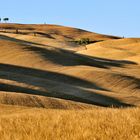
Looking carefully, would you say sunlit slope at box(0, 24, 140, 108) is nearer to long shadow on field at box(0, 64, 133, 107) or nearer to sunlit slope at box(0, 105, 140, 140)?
long shadow on field at box(0, 64, 133, 107)

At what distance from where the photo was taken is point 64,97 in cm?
4541

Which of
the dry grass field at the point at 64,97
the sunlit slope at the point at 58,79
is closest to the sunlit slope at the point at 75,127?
the dry grass field at the point at 64,97

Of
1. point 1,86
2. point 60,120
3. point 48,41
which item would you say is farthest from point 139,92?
point 48,41

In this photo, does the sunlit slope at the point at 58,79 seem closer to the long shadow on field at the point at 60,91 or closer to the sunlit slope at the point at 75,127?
the long shadow on field at the point at 60,91

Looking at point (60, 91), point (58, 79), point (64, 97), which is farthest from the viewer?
point (58, 79)

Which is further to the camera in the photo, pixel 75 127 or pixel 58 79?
pixel 58 79

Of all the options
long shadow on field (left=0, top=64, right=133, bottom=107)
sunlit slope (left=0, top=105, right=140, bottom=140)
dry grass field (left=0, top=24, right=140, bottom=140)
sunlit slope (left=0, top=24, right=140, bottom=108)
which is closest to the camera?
sunlit slope (left=0, top=105, right=140, bottom=140)

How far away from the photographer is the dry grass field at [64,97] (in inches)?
343

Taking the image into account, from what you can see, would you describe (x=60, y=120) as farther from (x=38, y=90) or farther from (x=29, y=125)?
(x=38, y=90)

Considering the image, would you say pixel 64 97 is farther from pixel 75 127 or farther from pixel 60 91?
pixel 75 127

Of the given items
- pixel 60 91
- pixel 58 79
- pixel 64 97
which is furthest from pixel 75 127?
pixel 58 79

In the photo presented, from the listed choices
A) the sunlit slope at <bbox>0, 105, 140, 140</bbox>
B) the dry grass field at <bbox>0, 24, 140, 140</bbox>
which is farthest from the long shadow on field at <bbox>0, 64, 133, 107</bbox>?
the sunlit slope at <bbox>0, 105, 140, 140</bbox>

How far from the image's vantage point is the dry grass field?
871cm

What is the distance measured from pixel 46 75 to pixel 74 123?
57290mm
